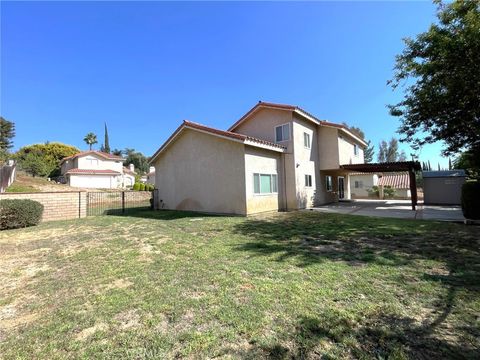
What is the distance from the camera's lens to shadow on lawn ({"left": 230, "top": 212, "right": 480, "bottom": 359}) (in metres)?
2.57

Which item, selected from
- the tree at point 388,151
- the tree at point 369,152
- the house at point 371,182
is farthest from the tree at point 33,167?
the tree at point 388,151

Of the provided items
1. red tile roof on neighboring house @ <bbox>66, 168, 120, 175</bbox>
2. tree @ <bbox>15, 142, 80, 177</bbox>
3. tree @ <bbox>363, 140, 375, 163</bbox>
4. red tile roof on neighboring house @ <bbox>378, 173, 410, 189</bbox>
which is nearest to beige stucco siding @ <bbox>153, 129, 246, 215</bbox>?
red tile roof on neighboring house @ <bbox>378, 173, 410, 189</bbox>

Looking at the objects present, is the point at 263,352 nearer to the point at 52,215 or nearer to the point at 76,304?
the point at 76,304

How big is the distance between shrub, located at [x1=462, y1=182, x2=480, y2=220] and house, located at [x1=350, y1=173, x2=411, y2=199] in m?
19.7

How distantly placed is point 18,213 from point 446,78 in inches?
722


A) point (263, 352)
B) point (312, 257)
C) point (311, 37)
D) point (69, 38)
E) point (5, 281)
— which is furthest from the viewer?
point (311, 37)

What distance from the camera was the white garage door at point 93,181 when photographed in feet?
126

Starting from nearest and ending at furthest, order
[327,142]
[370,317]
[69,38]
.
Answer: [370,317] < [69,38] < [327,142]

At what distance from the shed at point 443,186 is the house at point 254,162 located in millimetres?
6732

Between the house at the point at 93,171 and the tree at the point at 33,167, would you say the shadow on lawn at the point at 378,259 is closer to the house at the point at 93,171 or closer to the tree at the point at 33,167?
the house at the point at 93,171

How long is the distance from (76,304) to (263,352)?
295 cm

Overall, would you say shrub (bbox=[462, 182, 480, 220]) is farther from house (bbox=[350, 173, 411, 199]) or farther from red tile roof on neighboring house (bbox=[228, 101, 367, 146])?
house (bbox=[350, 173, 411, 199])

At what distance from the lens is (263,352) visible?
2.52 meters

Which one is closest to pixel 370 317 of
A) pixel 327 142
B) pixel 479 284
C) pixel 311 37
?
pixel 479 284
